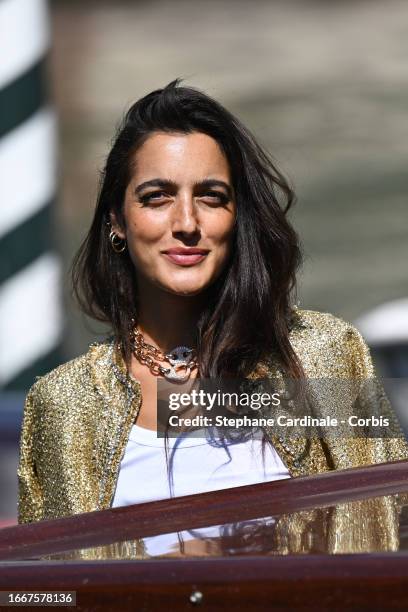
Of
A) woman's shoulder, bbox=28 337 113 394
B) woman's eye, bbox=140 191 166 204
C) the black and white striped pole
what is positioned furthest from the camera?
the black and white striped pole

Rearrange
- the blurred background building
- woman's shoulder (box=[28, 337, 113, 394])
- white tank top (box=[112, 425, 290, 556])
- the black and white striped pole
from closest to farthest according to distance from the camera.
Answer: white tank top (box=[112, 425, 290, 556])
woman's shoulder (box=[28, 337, 113, 394])
the black and white striped pole
the blurred background building

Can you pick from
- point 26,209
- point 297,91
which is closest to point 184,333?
point 26,209

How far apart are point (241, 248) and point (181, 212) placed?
131 mm

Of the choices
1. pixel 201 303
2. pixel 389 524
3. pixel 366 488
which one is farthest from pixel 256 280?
pixel 389 524

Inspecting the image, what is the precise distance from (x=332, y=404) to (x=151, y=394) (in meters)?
0.29

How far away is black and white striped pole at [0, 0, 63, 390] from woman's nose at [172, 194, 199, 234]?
2.72m

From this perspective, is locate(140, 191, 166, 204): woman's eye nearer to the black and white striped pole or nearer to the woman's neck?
the woman's neck

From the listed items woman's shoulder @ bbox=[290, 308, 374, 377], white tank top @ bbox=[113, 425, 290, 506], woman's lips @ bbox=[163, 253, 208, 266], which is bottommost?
white tank top @ bbox=[113, 425, 290, 506]

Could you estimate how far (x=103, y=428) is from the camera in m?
2.25

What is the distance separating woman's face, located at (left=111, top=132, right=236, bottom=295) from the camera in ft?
7.16

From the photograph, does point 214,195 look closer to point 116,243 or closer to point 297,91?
point 116,243

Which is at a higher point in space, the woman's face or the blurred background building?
the blurred background building

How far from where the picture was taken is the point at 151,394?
2.29 m

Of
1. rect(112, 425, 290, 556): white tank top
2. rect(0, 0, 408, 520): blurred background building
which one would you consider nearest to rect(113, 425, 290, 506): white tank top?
rect(112, 425, 290, 556): white tank top
